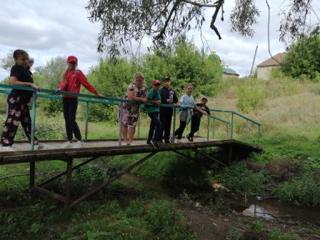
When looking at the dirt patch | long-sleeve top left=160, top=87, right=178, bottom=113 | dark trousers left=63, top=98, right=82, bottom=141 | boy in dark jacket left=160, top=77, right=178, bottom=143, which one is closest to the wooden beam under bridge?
dark trousers left=63, top=98, right=82, bottom=141

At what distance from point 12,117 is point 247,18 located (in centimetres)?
579

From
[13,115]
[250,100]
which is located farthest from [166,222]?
[250,100]

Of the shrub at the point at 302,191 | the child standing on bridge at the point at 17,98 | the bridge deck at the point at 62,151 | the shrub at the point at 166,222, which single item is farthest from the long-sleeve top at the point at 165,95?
the shrub at the point at 302,191

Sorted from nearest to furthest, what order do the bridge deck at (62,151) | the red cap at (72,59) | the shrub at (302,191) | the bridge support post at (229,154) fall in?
the bridge deck at (62,151), the red cap at (72,59), the shrub at (302,191), the bridge support post at (229,154)

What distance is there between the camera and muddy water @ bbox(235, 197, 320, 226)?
1010 cm

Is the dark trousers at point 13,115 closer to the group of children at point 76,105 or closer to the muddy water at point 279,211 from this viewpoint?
the group of children at point 76,105

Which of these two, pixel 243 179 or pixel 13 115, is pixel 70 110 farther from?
pixel 243 179

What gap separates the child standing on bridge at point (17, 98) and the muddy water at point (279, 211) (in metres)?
5.94

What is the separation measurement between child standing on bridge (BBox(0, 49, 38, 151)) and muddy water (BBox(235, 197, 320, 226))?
5944 millimetres

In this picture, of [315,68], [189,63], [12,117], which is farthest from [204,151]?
[315,68]

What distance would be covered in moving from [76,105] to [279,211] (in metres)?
6.18

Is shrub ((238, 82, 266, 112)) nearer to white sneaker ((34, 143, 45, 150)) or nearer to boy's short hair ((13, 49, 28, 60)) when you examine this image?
white sneaker ((34, 143, 45, 150))

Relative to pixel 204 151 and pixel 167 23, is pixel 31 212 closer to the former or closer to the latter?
pixel 167 23

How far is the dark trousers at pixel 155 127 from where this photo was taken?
9.25 meters
